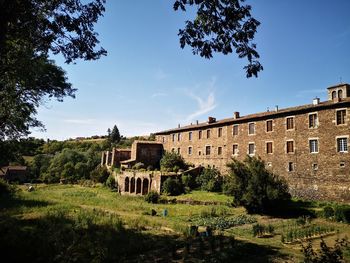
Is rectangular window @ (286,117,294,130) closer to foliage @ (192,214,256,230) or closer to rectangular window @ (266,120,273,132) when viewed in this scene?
rectangular window @ (266,120,273,132)

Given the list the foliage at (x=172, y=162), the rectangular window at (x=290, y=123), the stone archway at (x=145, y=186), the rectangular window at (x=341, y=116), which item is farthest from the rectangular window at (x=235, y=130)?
the stone archway at (x=145, y=186)

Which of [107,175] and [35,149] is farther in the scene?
[107,175]

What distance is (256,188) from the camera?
79.4 ft

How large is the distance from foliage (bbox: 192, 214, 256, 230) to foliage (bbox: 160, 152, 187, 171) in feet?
66.7

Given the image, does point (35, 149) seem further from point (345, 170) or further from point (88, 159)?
point (88, 159)

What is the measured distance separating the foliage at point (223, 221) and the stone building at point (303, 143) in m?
8.96

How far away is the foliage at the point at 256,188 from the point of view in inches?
942

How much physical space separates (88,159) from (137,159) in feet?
93.0

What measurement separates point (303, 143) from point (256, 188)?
29.2ft

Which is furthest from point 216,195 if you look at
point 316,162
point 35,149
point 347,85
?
point 35,149

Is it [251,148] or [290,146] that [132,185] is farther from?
[290,146]

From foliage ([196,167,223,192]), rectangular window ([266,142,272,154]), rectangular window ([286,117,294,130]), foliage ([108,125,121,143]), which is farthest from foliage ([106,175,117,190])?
foliage ([108,125,121,143])

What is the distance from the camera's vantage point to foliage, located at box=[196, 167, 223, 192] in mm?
35656

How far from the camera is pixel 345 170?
83.7ft
